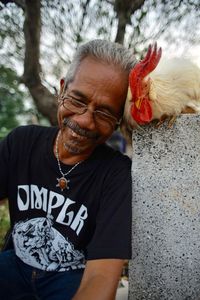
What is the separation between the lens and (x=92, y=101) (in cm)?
179

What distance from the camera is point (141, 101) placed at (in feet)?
5.57

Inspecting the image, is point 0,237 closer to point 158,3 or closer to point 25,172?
point 25,172

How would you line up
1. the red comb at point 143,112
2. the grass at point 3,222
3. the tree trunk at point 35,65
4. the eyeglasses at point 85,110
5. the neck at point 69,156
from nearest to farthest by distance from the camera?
the red comb at point 143,112 < the eyeglasses at point 85,110 < the neck at point 69,156 < the tree trunk at point 35,65 < the grass at point 3,222

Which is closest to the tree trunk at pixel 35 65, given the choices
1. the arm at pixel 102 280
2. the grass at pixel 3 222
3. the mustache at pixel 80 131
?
the grass at pixel 3 222

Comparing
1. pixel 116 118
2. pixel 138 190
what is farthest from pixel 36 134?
pixel 138 190

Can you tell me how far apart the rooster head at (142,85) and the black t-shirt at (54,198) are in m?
0.31

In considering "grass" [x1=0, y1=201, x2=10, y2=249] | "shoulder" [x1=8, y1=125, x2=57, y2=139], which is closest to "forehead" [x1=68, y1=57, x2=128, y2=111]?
"shoulder" [x1=8, y1=125, x2=57, y2=139]

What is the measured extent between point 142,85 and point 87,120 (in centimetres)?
32

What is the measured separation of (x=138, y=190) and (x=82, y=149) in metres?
0.36

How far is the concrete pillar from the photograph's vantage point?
1.81m

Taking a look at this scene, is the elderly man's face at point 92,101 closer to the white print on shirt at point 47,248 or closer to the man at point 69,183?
the man at point 69,183

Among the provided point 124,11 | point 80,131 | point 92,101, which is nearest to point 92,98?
point 92,101

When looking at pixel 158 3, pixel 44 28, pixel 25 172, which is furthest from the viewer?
pixel 44 28

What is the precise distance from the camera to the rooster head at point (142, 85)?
1.65m
